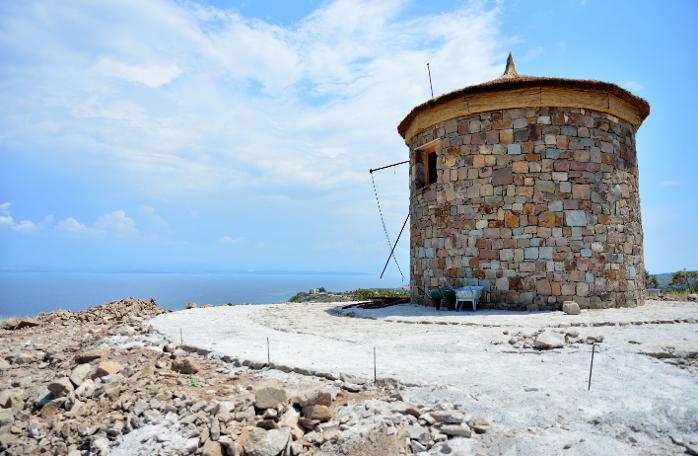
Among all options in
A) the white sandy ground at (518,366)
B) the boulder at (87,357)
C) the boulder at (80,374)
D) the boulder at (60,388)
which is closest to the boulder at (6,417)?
the boulder at (60,388)

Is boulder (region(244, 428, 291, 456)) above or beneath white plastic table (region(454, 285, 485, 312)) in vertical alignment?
beneath

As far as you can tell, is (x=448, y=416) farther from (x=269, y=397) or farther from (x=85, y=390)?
(x=85, y=390)

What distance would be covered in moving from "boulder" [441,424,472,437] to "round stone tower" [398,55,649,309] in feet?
23.1

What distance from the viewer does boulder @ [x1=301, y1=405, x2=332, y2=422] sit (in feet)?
14.3

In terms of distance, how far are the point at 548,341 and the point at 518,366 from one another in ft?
3.32

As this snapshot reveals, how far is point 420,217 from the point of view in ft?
40.6

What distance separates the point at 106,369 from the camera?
20.3 feet

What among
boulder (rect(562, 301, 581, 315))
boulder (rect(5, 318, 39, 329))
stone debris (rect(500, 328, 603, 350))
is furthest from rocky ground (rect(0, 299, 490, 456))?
boulder (rect(562, 301, 581, 315))

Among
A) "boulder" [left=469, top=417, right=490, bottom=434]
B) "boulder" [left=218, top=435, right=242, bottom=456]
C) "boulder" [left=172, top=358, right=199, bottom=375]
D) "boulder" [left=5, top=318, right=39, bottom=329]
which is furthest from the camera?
"boulder" [left=5, top=318, right=39, bottom=329]

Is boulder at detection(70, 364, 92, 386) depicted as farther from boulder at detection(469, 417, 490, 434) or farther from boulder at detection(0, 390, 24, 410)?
boulder at detection(469, 417, 490, 434)

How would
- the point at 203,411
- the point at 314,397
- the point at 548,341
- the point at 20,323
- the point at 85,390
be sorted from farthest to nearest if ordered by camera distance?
the point at 20,323 < the point at 548,341 < the point at 85,390 < the point at 203,411 < the point at 314,397

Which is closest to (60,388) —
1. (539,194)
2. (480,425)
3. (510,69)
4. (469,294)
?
(480,425)

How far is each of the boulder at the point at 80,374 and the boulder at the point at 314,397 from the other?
343 centimetres

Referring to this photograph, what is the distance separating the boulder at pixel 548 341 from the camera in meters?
6.27
